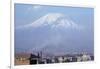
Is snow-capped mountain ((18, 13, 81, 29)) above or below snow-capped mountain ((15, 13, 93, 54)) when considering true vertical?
above

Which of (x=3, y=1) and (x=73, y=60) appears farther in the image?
(x=73, y=60)

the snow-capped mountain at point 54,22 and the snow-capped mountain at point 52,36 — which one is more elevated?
the snow-capped mountain at point 54,22

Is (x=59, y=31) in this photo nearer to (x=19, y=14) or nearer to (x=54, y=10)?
(x=54, y=10)

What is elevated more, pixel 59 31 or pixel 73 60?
pixel 59 31

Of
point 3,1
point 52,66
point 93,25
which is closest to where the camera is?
point 3,1

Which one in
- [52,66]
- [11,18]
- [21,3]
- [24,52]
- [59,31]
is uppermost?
[21,3]

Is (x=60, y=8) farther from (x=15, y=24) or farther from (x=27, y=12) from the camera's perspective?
(x=15, y=24)

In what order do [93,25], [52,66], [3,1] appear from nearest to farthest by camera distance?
[3,1]
[52,66]
[93,25]

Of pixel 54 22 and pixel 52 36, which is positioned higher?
pixel 54 22

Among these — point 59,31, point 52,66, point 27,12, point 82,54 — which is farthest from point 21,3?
point 82,54
